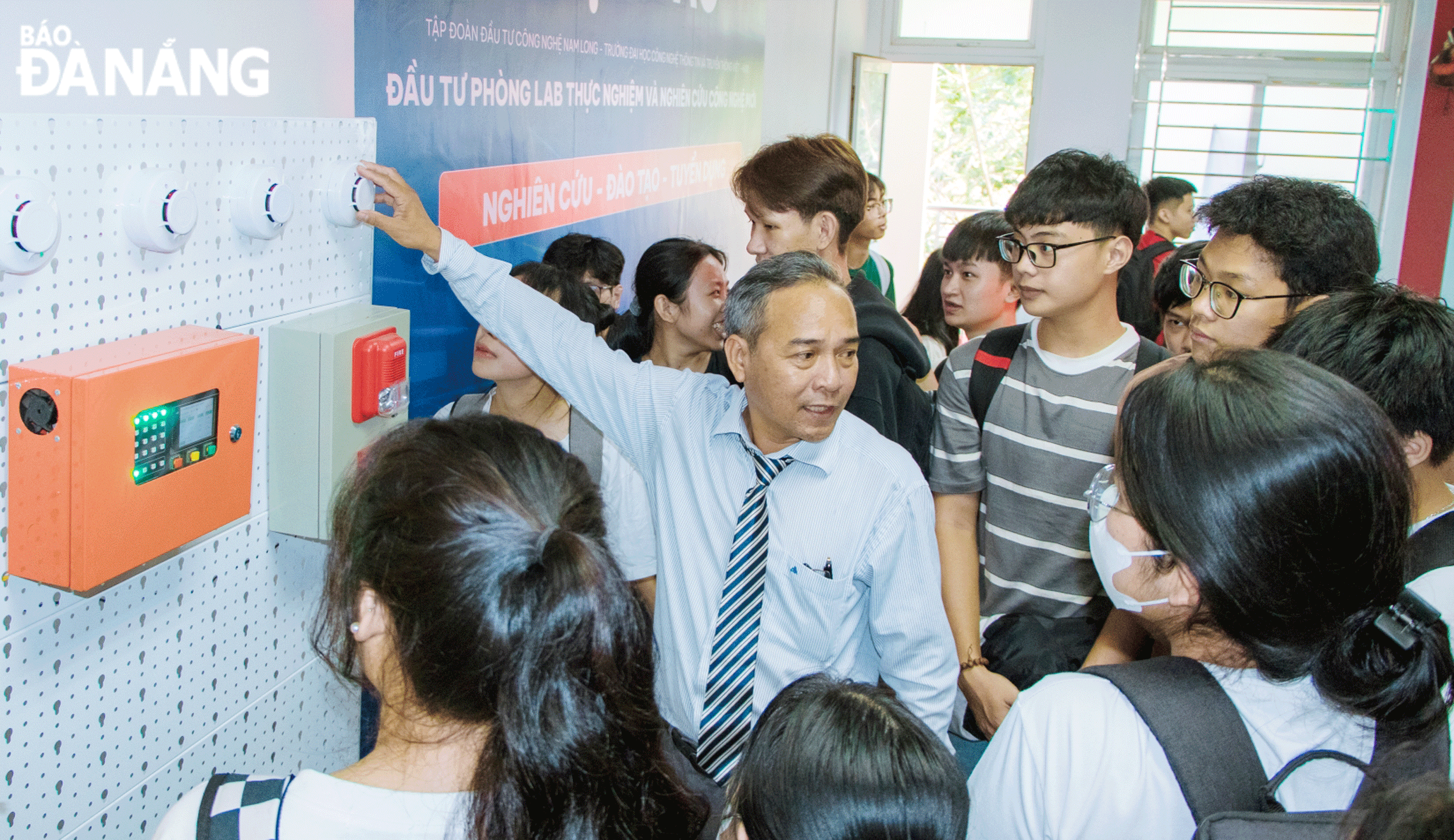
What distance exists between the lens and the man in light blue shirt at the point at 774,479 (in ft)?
6.45

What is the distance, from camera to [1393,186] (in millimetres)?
7738

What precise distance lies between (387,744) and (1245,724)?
2.87 ft

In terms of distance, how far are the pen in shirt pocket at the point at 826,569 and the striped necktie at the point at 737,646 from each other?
8cm

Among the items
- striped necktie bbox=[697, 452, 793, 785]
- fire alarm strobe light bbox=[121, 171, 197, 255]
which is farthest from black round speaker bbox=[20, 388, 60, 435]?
striped necktie bbox=[697, 452, 793, 785]

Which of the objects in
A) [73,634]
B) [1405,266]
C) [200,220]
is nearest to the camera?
[73,634]

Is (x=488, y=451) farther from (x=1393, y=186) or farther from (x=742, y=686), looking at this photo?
(x=1393, y=186)

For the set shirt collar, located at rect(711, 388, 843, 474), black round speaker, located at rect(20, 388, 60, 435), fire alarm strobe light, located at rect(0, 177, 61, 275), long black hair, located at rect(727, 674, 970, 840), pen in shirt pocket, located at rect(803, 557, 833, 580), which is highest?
fire alarm strobe light, located at rect(0, 177, 61, 275)

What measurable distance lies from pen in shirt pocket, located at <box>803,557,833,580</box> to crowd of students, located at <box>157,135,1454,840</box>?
0.05 ft

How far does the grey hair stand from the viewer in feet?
6.93

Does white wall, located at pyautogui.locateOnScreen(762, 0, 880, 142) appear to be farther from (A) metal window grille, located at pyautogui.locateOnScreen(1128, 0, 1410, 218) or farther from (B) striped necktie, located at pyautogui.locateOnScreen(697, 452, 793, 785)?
(B) striped necktie, located at pyautogui.locateOnScreen(697, 452, 793, 785)

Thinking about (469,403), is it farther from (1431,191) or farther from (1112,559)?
(1431,191)

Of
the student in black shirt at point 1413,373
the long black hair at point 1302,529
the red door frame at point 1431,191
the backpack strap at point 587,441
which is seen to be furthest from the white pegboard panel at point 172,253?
the red door frame at point 1431,191

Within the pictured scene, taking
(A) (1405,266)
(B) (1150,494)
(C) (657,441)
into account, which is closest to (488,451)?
(B) (1150,494)

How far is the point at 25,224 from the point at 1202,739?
1.51 meters
